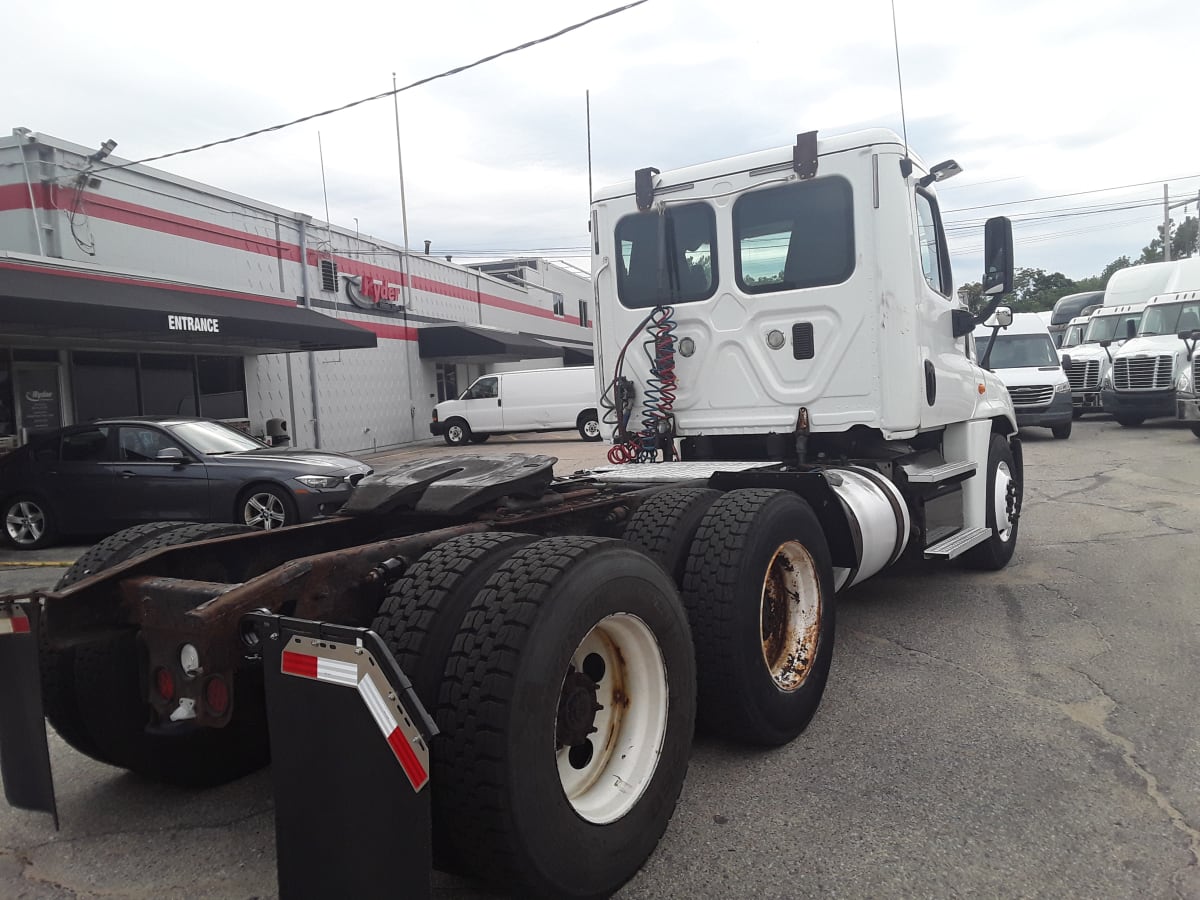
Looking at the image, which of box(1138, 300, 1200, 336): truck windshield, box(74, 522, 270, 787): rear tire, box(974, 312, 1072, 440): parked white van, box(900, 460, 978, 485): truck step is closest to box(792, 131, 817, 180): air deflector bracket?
box(900, 460, 978, 485): truck step

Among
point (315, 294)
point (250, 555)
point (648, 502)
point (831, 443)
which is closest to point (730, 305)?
point (831, 443)

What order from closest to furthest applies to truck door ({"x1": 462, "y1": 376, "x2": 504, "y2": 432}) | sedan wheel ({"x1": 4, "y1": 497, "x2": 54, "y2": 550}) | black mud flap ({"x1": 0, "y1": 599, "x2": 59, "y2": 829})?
1. black mud flap ({"x1": 0, "y1": 599, "x2": 59, "y2": 829})
2. sedan wheel ({"x1": 4, "y1": 497, "x2": 54, "y2": 550})
3. truck door ({"x1": 462, "y1": 376, "x2": 504, "y2": 432})

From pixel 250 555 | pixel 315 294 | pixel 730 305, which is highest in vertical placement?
pixel 315 294

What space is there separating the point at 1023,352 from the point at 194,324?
14788mm

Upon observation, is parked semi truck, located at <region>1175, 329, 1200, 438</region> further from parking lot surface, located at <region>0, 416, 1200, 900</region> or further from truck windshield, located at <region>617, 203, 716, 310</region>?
truck windshield, located at <region>617, 203, 716, 310</region>

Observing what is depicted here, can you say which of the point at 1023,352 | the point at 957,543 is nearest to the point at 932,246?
the point at 957,543

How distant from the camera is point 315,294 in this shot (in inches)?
777

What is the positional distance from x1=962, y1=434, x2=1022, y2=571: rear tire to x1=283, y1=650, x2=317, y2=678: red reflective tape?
17.9 feet

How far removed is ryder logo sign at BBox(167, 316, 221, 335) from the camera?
12.2 meters

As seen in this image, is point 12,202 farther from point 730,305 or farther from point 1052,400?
point 1052,400

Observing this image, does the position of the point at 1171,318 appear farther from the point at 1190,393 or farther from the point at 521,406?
the point at 521,406

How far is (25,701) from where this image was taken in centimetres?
248

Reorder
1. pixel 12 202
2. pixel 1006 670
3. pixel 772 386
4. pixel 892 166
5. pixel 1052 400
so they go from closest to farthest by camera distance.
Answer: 1. pixel 1006 670
2. pixel 892 166
3. pixel 772 386
4. pixel 12 202
5. pixel 1052 400

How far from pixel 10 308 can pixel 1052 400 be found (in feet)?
53.5
